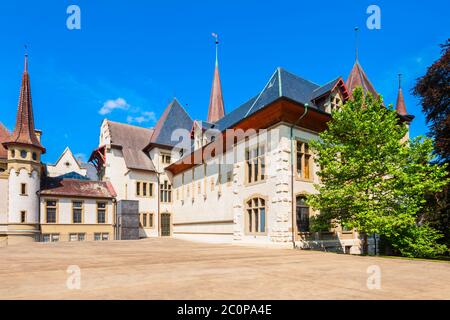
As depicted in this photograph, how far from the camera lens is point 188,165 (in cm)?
3566

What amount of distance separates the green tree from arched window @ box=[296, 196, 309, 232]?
297 centimetres

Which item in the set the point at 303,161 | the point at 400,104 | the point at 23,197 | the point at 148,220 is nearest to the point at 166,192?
the point at 148,220

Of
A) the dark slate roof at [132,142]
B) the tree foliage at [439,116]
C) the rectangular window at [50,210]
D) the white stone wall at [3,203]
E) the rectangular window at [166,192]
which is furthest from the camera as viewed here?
the rectangular window at [166,192]

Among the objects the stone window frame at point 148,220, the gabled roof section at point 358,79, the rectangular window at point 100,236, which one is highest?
the gabled roof section at point 358,79

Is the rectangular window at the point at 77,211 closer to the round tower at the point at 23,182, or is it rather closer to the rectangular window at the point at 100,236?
the rectangular window at the point at 100,236

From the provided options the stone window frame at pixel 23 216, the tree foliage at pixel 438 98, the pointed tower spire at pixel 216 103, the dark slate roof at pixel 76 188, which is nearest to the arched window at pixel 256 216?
the tree foliage at pixel 438 98

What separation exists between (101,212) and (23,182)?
335 inches

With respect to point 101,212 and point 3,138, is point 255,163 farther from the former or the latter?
point 3,138

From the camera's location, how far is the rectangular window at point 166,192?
40250 millimetres

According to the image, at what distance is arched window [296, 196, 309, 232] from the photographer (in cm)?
2062

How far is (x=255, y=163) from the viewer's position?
2317 cm

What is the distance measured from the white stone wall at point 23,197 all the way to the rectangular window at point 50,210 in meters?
1.02
